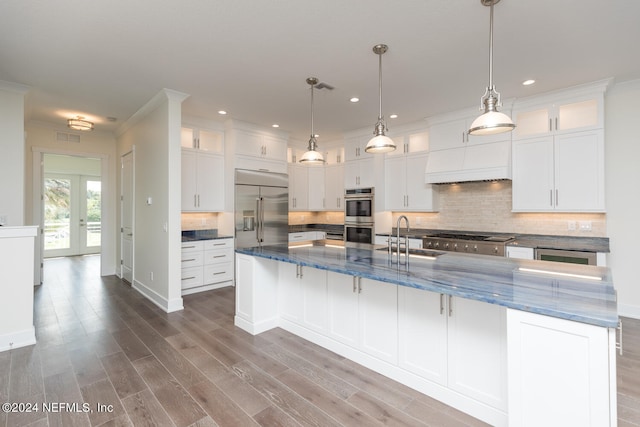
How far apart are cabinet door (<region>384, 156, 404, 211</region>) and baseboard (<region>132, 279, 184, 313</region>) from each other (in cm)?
369

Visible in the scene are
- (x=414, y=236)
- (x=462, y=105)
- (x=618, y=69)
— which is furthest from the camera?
(x=414, y=236)

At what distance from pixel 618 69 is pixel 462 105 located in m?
1.59

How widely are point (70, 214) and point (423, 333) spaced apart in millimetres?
10027

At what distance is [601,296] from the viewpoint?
1531 millimetres

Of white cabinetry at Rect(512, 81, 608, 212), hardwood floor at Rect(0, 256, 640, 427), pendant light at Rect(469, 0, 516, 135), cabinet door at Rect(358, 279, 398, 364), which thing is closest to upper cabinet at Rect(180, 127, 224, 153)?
hardwood floor at Rect(0, 256, 640, 427)

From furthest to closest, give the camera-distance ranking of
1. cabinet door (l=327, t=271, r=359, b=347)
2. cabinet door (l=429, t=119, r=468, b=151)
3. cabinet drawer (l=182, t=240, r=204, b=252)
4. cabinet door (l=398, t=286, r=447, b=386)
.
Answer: cabinet drawer (l=182, t=240, r=204, b=252) < cabinet door (l=429, t=119, r=468, b=151) < cabinet door (l=327, t=271, r=359, b=347) < cabinet door (l=398, t=286, r=447, b=386)

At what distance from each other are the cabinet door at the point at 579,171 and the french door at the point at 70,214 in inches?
426

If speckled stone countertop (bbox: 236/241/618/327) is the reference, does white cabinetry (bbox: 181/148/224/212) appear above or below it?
above

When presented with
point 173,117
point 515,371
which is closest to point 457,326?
point 515,371

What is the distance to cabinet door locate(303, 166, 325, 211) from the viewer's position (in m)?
6.78

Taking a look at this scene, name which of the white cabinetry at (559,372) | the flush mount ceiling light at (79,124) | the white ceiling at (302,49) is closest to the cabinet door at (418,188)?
the white ceiling at (302,49)

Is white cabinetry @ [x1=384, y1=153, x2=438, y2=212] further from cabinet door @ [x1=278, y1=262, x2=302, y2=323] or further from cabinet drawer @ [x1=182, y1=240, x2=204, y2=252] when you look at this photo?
cabinet drawer @ [x1=182, y1=240, x2=204, y2=252]

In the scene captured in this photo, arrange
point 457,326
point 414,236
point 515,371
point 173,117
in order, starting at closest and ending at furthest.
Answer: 1. point 515,371
2. point 457,326
3. point 173,117
4. point 414,236

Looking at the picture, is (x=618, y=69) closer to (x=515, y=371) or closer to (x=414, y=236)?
(x=414, y=236)
